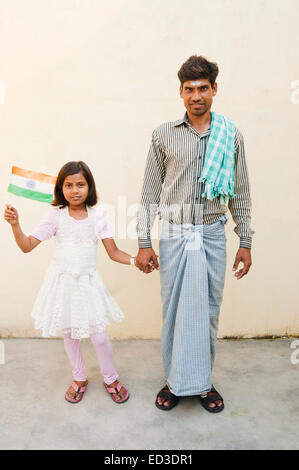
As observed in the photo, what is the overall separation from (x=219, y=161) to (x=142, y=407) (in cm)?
143

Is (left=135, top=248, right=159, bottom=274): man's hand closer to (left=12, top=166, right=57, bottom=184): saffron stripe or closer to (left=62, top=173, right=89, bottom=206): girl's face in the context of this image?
(left=62, top=173, right=89, bottom=206): girl's face

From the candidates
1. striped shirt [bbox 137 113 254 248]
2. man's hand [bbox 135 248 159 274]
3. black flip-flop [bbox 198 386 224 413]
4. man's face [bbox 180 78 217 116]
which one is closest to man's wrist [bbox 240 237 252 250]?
striped shirt [bbox 137 113 254 248]

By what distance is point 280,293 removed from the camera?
3.10 meters

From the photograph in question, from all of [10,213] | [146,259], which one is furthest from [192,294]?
[10,213]

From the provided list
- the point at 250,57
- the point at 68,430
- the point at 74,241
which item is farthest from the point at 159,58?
the point at 68,430

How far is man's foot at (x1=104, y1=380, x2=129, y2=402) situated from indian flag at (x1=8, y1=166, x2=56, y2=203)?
1.14 m

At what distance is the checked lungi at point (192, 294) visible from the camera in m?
2.12

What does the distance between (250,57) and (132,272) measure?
1737 millimetres

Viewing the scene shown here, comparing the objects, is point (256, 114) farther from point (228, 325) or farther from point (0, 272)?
point (0, 272)

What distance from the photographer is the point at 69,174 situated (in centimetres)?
208

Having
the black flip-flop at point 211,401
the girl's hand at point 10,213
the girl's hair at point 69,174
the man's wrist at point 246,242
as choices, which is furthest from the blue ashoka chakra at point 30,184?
the black flip-flop at point 211,401

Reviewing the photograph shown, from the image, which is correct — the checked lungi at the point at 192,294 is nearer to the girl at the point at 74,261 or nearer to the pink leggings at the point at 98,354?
the girl at the point at 74,261

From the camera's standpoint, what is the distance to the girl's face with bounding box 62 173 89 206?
209 centimetres

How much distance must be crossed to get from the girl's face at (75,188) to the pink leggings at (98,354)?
0.76 meters
